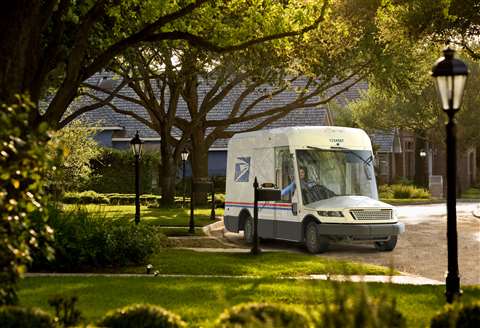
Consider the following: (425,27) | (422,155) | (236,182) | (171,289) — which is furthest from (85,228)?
(422,155)

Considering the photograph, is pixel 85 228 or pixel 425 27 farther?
pixel 425 27

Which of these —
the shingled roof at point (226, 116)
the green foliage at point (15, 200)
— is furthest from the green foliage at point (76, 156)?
the green foliage at point (15, 200)

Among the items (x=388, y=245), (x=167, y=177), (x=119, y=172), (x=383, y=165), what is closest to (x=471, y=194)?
(x=383, y=165)

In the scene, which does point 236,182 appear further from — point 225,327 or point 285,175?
point 225,327

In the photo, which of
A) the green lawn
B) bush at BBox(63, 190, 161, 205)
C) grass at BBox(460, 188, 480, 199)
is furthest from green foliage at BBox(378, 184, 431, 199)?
the green lawn

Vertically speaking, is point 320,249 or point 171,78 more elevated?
point 171,78

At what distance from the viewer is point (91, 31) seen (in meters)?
18.4

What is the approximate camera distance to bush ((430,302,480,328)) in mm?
6211

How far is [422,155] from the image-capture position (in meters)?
57.8

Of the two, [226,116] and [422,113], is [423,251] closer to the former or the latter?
[226,116]

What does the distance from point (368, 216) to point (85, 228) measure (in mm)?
7106

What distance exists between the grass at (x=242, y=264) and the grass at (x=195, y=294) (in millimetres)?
1542

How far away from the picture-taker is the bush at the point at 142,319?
6.25 m

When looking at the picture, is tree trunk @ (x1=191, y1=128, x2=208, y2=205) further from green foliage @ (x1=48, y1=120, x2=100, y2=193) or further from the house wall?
the house wall
